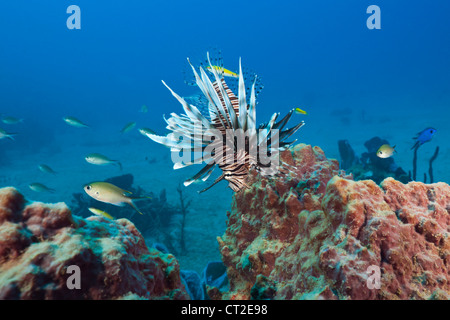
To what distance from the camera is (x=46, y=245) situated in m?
1.38

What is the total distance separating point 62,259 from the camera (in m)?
1.30

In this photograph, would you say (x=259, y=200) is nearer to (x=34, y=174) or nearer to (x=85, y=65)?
(x=34, y=174)

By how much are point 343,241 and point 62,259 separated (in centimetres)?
165

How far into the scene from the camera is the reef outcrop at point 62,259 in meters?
1.21

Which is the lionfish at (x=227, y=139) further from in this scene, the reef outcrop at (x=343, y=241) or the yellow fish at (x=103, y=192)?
the yellow fish at (x=103, y=192)

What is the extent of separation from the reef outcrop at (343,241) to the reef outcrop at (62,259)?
87cm

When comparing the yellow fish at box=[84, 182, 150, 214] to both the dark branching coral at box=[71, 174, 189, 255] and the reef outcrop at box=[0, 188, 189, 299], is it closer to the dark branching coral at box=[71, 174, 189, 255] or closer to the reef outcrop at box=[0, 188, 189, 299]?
the reef outcrop at box=[0, 188, 189, 299]

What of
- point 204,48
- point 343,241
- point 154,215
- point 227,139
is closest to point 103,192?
point 227,139

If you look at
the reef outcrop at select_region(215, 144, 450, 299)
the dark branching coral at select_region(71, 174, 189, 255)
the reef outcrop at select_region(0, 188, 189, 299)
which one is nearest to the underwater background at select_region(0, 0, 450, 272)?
the dark branching coral at select_region(71, 174, 189, 255)

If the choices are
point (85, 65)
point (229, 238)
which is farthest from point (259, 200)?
point (85, 65)

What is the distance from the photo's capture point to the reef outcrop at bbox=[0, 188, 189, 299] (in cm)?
121

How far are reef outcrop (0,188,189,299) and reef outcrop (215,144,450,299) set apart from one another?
873 mm

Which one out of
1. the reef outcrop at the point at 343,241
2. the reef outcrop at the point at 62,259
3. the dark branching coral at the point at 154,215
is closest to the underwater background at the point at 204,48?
the dark branching coral at the point at 154,215

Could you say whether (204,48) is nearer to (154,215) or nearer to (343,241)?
(154,215)
